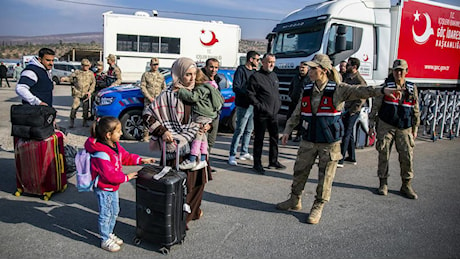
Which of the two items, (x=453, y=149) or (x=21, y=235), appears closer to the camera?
(x=21, y=235)

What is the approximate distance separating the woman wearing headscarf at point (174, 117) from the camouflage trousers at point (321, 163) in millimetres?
1269

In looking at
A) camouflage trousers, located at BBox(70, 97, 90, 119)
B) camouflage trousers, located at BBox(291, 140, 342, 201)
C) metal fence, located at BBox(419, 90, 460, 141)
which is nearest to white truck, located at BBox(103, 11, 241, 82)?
camouflage trousers, located at BBox(70, 97, 90, 119)

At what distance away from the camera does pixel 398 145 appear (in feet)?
16.4

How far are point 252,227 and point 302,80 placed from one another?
4201 mm

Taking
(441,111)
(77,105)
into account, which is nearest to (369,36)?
(441,111)

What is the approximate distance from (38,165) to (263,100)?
11.1 ft

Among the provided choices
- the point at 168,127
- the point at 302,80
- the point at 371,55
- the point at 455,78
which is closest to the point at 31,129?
the point at 168,127

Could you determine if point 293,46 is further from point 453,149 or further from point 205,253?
point 205,253

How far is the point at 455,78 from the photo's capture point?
1254cm

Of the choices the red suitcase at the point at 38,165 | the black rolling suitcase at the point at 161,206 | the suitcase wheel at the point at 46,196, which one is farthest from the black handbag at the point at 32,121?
the black rolling suitcase at the point at 161,206

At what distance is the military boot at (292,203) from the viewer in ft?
14.3

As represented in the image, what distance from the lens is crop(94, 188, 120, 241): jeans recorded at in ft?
10.5

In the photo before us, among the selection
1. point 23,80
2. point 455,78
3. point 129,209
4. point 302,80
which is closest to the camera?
point 129,209

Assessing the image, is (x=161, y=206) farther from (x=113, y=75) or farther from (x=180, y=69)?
(x=113, y=75)
